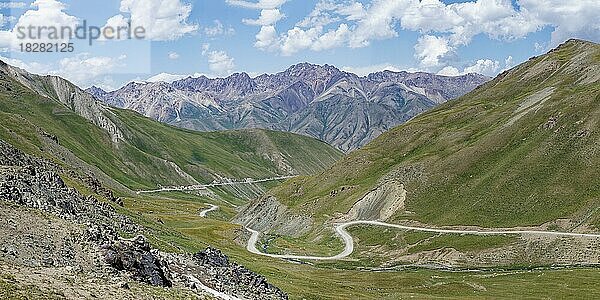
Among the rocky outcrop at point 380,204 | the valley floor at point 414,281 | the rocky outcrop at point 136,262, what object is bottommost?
the valley floor at point 414,281

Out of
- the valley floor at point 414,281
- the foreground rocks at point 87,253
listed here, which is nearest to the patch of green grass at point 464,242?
the valley floor at point 414,281

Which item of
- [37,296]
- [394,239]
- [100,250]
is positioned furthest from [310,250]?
[37,296]

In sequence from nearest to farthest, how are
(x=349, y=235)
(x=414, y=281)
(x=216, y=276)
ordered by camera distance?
(x=216, y=276)
(x=414, y=281)
(x=349, y=235)

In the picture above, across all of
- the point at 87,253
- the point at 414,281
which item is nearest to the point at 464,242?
the point at 414,281

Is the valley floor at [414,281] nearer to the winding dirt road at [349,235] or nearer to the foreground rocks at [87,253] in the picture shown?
the winding dirt road at [349,235]

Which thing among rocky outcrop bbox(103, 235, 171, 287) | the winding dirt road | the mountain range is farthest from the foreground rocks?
the mountain range

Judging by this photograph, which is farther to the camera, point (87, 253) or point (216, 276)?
point (216, 276)

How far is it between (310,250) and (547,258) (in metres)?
58.9

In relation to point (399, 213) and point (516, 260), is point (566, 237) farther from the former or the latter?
point (399, 213)

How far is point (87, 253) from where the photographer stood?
4547 centimetres

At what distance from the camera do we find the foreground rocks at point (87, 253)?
42.3 meters

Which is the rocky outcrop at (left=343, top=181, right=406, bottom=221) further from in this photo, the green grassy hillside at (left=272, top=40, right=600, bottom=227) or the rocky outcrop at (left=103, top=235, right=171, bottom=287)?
the rocky outcrop at (left=103, top=235, right=171, bottom=287)

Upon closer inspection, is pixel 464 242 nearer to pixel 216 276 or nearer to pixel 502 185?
pixel 502 185

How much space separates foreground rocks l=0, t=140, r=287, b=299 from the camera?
42281mm
